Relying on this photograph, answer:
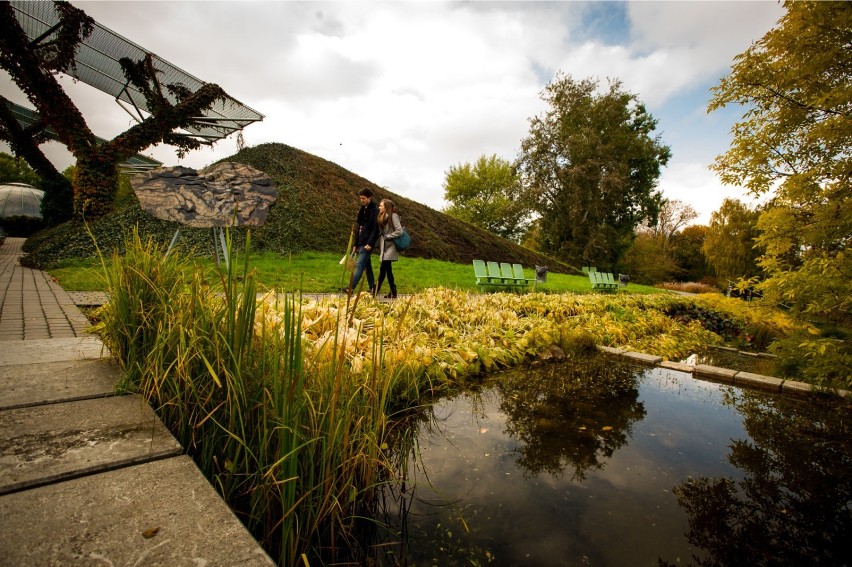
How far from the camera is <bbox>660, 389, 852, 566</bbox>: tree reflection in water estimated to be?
136cm

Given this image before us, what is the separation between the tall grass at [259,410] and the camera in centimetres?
123

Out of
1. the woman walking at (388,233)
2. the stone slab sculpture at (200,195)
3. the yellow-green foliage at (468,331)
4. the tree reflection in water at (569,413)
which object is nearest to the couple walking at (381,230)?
the woman walking at (388,233)

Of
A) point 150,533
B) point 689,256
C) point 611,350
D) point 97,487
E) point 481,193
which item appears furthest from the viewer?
point 481,193

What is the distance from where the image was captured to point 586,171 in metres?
23.8

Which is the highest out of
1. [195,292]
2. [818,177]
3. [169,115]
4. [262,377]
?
[169,115]

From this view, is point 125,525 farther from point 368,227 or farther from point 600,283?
point 600,283

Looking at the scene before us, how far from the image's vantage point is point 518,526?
57.4 inches

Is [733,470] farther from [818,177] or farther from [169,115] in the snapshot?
[169,115]

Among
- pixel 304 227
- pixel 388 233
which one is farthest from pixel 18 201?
pixel 388 233

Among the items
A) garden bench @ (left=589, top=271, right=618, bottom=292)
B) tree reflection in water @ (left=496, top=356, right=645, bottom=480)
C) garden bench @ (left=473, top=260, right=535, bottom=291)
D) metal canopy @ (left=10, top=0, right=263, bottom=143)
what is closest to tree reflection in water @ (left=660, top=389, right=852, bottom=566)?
tree reflection in water @ (left=496, top=356, right=645, bottom=480)

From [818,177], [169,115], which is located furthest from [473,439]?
[169,115]

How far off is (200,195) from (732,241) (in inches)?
1144

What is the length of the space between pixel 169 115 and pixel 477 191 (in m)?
30.3

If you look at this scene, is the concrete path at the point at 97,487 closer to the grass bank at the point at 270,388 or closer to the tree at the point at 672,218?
the grass bank at the point at 270,388
